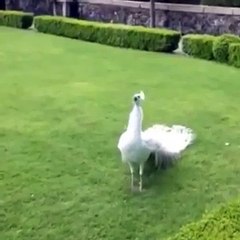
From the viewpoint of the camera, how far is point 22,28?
49.7ft

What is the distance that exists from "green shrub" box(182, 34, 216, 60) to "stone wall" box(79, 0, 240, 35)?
2.01m

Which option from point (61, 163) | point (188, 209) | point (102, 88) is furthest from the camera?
point (102, 88)

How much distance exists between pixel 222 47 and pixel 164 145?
5756 mm

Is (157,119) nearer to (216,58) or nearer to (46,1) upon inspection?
(216,58)

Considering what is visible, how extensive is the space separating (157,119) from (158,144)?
1.81m

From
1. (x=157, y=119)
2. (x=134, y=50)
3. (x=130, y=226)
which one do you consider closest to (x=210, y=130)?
(x=157, y=119)

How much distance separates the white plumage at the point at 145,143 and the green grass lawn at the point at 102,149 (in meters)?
0.17

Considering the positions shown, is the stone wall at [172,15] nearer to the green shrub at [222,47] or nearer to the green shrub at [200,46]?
the green shrub at [200,46]

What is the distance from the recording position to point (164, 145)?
4.45 metres

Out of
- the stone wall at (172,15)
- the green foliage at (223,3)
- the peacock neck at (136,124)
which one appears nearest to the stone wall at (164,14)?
the stone wall at (172,15)

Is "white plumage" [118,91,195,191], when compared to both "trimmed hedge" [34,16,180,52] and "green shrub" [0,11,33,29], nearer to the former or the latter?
"trimmed hedge" [34,16,180,52]

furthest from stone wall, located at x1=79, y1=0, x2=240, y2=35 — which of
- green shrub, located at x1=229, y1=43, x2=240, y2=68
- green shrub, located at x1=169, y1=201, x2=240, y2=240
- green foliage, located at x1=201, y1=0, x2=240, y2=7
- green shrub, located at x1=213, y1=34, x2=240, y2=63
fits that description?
green shrub, located at x1=169, y1=201, x2=240, y2=240

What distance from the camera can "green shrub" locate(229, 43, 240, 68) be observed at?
9.50 meters

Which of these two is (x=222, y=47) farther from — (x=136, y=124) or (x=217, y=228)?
(x=217, y=228)
